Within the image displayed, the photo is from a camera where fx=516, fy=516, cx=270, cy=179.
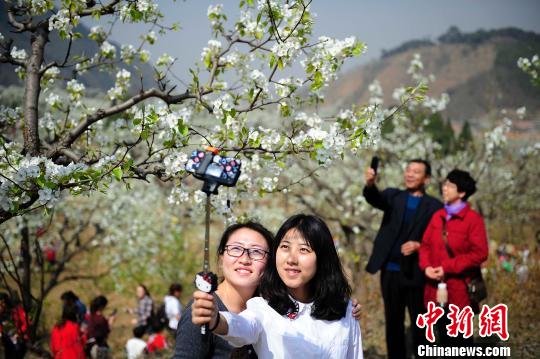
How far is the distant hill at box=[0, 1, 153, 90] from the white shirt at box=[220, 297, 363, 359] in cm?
244

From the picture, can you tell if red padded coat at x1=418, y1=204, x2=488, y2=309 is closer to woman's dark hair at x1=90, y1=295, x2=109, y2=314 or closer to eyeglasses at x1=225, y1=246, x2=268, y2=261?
eyeglasses at x1=225, y1=246, x2=268, y2=261

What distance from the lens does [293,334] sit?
230 cm

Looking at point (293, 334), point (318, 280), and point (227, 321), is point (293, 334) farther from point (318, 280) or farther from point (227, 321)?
point (227, 321)

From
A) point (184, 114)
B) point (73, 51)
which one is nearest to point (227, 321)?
point (184, 114)

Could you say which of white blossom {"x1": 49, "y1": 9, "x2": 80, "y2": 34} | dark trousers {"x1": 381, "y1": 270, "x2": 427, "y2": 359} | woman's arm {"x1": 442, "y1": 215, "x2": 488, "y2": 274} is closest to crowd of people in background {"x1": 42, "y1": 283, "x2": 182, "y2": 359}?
white blossom {"x1": 49, "y1": 9, "x2": 80, "y2": 34}

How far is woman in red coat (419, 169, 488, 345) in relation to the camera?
4.24 meters

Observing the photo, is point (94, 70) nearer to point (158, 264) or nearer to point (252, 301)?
point (252, 301)

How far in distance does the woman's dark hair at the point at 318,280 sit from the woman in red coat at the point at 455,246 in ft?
6.61

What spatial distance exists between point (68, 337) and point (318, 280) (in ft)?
12.9

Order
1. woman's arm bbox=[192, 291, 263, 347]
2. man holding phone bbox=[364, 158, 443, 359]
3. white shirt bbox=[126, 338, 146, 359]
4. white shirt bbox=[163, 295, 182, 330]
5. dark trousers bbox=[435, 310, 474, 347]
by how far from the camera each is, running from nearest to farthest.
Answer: woman's arm bbox=[192, 291, 263, 347] < dark trousers bbox=[435, 310, 474, 347] < man holding phone bbox=[364, 158, 443, 359] < white shirt bbox=[126, 338, 146, 359] < white shirt bbox=[163, 295, 182, 330]

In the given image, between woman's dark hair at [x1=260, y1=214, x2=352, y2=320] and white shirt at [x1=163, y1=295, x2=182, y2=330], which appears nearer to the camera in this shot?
woman's dark hair at [x1=260, y1=214, x2=352, y2=320]

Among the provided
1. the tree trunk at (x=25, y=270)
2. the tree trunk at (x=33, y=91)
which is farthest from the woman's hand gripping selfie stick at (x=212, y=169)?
the tree trunk at (x=25, y=270)

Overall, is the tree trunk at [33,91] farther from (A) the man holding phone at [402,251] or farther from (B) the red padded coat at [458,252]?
(B) the red padded coat at [458,252]

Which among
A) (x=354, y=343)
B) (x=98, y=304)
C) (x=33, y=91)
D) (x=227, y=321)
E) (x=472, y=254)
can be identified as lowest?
(x=98, y=304)
